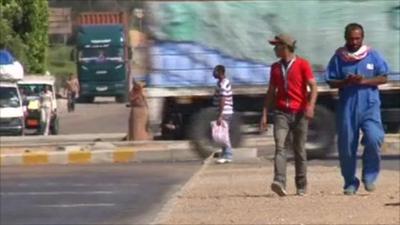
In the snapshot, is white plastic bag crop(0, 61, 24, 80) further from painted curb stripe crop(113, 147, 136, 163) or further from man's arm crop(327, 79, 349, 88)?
man's arm crop(327, 79, 349, 88)

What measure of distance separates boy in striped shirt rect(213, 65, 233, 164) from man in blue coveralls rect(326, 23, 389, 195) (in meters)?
7.65

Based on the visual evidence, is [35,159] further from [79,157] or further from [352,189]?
[352,189]

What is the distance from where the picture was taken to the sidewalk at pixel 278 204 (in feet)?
39.4

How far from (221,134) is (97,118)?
28945mm

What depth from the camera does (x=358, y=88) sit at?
13.0 m

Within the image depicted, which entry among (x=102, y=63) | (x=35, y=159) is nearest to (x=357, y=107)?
(x=35, y=159)

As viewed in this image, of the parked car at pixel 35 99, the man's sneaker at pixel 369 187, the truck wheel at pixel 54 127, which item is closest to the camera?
A: the man's sneaker at pixel 369 187

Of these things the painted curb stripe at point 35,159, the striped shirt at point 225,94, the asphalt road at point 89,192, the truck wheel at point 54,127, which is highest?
the striped shirt at point 225,94

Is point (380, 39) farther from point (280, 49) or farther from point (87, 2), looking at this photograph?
point (87, 2)

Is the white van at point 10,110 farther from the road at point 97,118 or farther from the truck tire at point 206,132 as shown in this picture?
the truck tire at point 206,132

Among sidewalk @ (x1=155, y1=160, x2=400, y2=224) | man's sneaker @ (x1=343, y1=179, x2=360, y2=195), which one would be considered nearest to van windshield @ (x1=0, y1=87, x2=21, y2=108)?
sidewalk @ (x1=155, y1=160, x2=400, y2=224)

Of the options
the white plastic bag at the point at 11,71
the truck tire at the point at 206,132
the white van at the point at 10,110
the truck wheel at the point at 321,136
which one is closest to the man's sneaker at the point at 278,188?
the truck wheel at the point at 321,136

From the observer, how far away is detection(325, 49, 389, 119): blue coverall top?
1298 cm

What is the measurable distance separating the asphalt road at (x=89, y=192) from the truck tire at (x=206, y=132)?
313 millimetres
